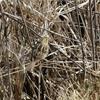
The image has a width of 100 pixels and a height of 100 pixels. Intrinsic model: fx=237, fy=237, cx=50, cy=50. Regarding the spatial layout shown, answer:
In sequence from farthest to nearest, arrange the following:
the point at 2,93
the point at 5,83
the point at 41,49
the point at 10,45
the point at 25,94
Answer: the point at 25,94
the point at 5,83
the point at 2,93
the point at 10,45
the point at 41,49

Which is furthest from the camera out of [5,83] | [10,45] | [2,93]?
[5,83]

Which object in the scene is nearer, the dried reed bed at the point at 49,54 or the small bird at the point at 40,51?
the small bird at the point at 40,51

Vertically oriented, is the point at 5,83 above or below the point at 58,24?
below

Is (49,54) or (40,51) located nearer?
(40,51)

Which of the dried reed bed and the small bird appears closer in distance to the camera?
the small bird

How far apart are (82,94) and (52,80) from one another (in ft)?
2.18

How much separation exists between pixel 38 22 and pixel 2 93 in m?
0.92

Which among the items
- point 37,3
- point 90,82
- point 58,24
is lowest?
point 90,82

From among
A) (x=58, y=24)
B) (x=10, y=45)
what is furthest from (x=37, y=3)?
(x=10, y=45)

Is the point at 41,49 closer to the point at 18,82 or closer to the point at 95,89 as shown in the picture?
the point at 18,82

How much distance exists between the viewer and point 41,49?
89.8 inches

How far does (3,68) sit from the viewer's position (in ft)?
9.53

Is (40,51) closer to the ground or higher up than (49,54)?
higher up

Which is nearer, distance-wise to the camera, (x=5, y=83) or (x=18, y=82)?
(x=18, y=82)
